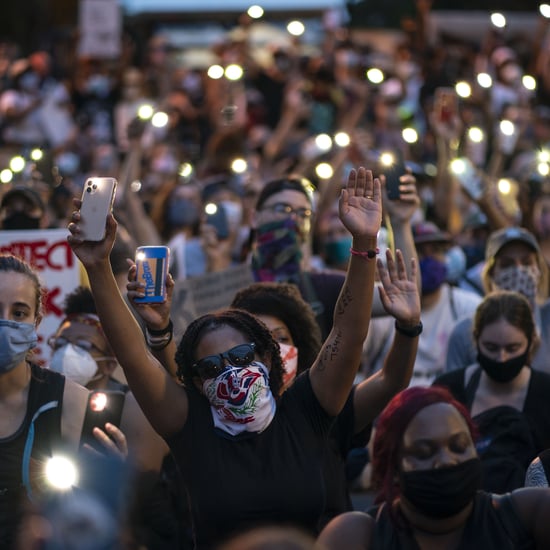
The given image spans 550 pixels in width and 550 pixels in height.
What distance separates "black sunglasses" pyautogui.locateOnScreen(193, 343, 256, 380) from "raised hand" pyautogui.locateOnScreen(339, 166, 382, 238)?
528mm

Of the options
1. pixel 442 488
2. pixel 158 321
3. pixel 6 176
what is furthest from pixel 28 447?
pixel 6 176

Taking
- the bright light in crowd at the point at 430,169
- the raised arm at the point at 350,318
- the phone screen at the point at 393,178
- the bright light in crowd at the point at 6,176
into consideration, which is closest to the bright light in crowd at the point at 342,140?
the bright light in crowd at the point at 6,176

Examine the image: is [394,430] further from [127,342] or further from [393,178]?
[393,178]

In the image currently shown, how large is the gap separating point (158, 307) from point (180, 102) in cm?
986

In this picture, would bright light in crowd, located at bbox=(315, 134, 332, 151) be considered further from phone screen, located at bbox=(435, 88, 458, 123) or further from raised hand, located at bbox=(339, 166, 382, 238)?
raised hand, located at bbox=(339, 166, 382, 238)

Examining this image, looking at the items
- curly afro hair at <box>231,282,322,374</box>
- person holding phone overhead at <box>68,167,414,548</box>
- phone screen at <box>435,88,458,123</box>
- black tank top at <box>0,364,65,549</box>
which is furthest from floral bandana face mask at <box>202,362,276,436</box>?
phone screen at <box>435,88,458,123</box>

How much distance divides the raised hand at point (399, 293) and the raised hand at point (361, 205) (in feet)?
0.81

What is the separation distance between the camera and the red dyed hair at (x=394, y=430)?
3.97 m

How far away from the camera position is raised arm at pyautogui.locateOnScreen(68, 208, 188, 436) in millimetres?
4125

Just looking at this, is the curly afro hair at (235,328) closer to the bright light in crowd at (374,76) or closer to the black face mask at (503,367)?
the black face mask at (503,367)

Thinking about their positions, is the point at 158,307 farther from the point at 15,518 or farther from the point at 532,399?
the point at 532,399

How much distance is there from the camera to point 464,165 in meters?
8.54

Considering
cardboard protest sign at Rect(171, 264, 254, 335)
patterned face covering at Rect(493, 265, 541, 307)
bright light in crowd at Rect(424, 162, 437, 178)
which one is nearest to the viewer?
cardboard protest sign at Rect(171, 264, 254, 335)

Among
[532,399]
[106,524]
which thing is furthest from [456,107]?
[106,524]
